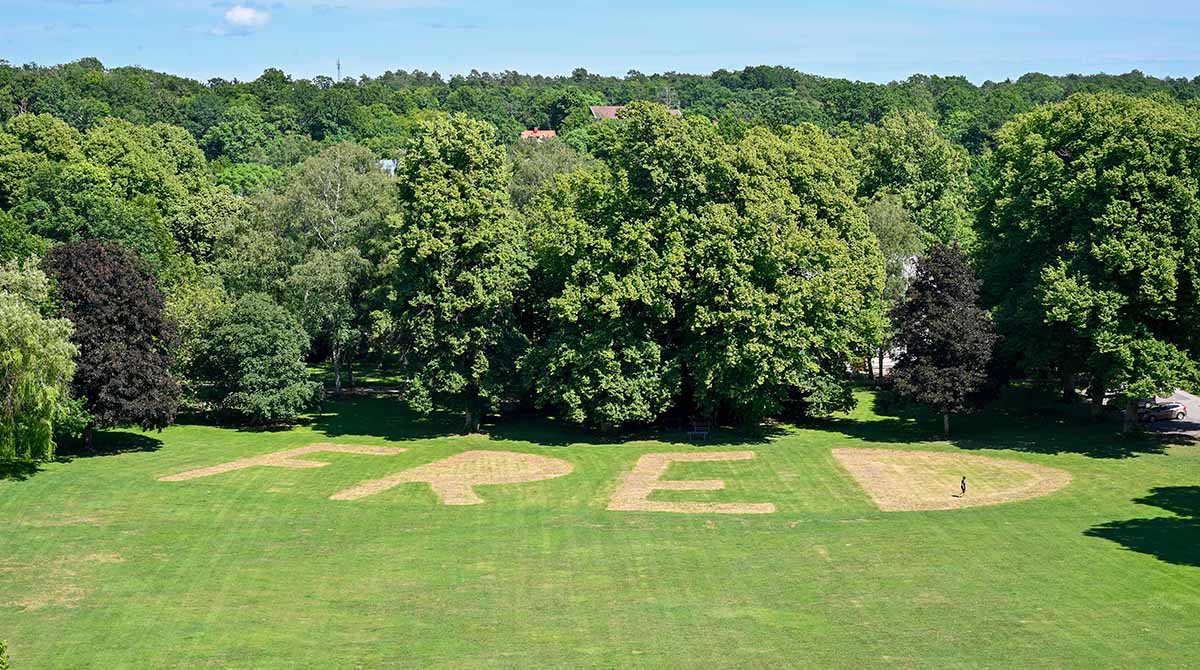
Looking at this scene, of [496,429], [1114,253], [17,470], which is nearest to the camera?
[17,470]

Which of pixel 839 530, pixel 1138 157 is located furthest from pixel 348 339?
pixel 1138 157

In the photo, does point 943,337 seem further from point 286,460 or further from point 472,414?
point 286,460

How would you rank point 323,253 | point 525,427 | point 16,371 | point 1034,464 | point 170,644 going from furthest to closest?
point 323,253, point 525,427, point 1034,464, point 16,371, point 170,644

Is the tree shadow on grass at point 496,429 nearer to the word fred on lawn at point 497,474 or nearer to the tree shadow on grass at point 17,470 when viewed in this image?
the word fred on lawn at point 497,474

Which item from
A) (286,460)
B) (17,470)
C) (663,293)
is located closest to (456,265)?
(663,293)

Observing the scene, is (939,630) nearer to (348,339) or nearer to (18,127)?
(348,339)

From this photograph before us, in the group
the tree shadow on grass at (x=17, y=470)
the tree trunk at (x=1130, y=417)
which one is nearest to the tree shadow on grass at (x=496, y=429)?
the tree shadow on grass at (x=17, y=470)

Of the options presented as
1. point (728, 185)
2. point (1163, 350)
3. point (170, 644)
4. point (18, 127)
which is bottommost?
point (170, 644)

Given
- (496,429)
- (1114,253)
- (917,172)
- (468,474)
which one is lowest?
(468,474)
